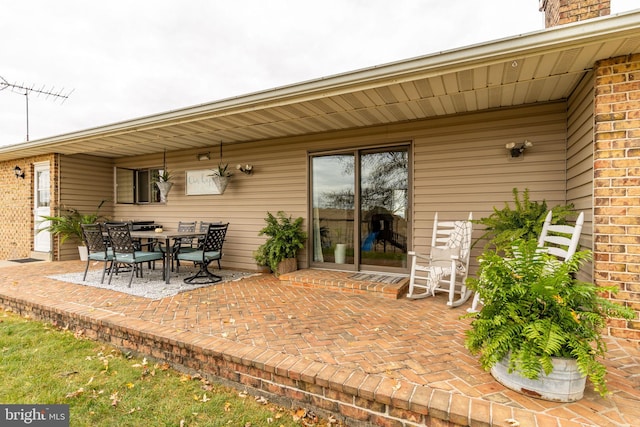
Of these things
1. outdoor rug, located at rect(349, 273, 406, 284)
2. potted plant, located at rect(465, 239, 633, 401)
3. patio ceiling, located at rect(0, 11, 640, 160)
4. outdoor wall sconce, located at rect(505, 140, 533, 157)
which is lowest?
outdoor rug, located at rect(349, 273, 406, 284)

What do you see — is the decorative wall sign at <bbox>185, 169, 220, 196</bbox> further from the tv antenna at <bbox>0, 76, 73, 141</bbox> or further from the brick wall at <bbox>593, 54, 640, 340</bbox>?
the brick wall at <bbox>593, 54, 640, 340</bbox>

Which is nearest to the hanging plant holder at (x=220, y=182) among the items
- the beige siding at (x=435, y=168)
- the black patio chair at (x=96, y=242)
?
the beige siding at (x=435, y=168)

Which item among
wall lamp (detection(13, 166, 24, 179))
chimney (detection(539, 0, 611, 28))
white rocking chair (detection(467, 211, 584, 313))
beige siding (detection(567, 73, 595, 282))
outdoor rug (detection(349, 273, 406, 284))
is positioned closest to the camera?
white rocking chair (detection(467, 211, 584, 313))

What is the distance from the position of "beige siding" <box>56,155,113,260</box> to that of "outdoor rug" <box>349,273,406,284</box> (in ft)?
22.1

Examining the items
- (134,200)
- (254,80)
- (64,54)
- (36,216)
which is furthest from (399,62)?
(254,80)

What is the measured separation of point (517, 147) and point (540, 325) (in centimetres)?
291

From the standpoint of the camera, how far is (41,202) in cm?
739

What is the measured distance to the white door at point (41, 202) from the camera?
717cm

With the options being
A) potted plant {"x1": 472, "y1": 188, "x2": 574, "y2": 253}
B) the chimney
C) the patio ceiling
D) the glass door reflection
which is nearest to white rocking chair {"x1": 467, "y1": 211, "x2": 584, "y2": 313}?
potted plant {"x1": 472, "y1": 188, "x2": 574, "y2": 253}

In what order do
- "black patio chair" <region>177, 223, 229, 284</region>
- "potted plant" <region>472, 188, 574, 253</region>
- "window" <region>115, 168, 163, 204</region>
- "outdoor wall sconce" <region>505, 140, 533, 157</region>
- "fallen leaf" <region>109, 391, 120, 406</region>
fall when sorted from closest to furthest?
"fallen leaf" <region>109, 391, 120, 406</region> < "potted plant" <region>472, 188, 574, 253</region> < "outdoor wall sconce" <region>505, 140, 533, 157</region> < "black patio chair" <region>177, 223, 229, 284</region> < "window" <region>115, 168, 163, 204</region>

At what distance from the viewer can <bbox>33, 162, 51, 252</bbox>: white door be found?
7.17 meters

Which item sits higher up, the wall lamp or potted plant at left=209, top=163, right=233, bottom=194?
the wall lamp

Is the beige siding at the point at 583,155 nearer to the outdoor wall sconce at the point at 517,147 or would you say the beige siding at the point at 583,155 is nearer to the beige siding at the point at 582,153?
the beige siding at the point at 582,153

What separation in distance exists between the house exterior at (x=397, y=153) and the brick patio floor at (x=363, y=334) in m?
1.05
